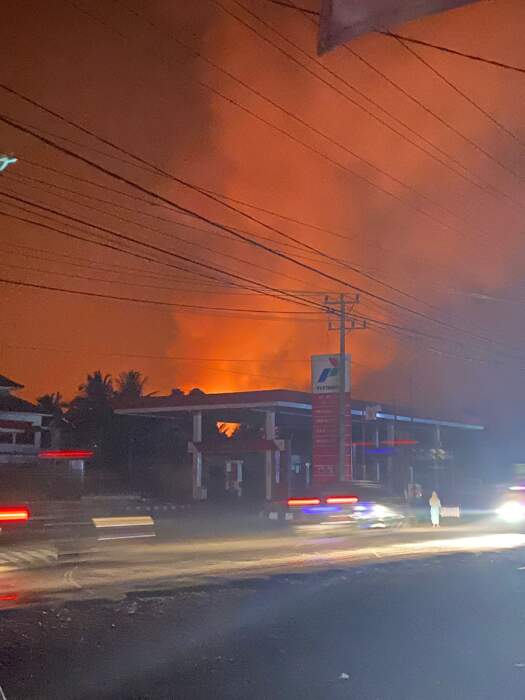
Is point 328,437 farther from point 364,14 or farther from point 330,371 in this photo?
point 364,14

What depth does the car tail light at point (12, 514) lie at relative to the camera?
715 inches

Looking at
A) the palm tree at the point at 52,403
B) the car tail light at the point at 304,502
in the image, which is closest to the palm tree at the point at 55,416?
the palm tree at the point at 52,403

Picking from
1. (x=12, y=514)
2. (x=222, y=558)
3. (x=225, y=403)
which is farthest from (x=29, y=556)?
(x=225, y=403)

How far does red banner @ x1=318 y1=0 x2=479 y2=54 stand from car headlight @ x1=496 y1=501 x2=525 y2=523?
24.7 meters

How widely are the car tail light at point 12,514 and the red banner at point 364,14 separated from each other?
559 inches

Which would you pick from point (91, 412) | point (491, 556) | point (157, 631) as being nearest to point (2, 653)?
point (157, 631)

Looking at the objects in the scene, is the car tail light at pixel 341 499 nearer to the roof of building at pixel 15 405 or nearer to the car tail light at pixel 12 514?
the car tail light at pixel 12 514

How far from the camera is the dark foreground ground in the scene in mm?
7672

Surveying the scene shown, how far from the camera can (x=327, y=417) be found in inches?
1553

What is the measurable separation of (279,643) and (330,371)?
29851 mm

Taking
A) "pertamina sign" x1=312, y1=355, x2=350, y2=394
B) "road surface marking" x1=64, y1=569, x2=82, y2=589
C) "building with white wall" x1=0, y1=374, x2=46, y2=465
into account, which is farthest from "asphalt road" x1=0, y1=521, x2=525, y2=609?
"building with white wall" x1=0, y1=374, x2=46, y2=465

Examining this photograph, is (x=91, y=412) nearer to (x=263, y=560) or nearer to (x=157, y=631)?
(x=263, y=560)

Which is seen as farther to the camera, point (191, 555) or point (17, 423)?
point (17, 423)

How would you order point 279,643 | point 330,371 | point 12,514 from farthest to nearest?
point 330,371 → point 12,514 → point 279,643
